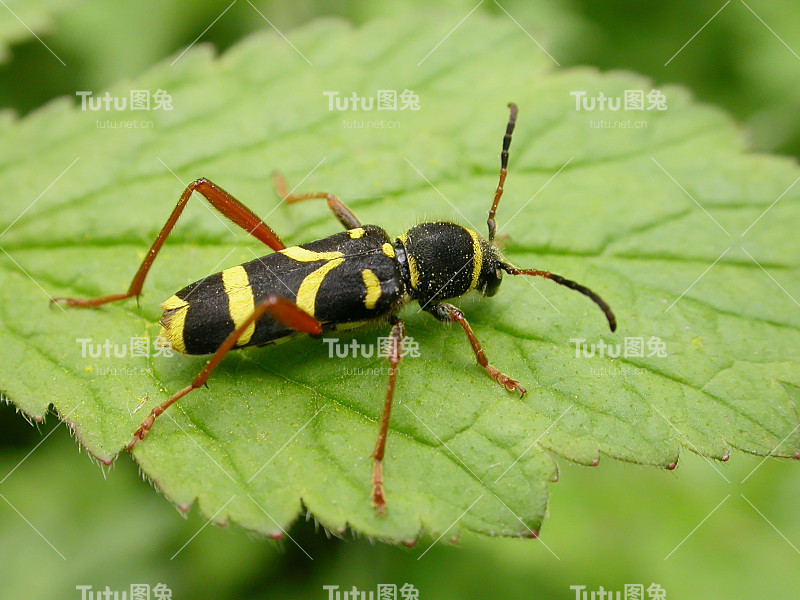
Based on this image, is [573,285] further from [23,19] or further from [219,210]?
[23,19]

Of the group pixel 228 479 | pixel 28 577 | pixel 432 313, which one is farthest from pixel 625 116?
pixel 28 577

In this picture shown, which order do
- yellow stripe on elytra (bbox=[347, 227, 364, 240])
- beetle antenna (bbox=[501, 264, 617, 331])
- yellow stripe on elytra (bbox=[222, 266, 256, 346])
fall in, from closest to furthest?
1. beetle antenna (bbox=[501, 264, 617, 331])
2. yellow stripe on elytra (bbox=[222, 266, 256, 346])
3. yellow stripe on elytra (bbox=[347, 227, 364, 240])

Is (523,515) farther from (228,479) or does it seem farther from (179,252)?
(179,252)
